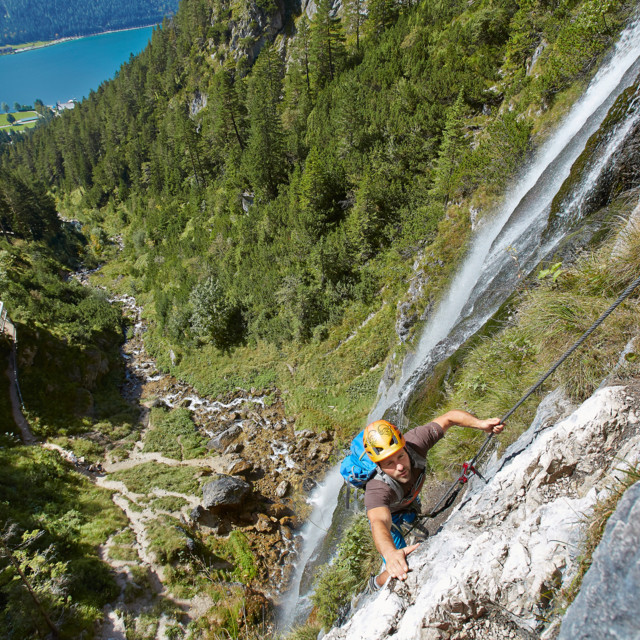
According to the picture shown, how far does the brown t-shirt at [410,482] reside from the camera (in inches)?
159

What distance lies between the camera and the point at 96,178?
72.6 m

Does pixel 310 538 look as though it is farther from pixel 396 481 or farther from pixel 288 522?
pixel 396 481

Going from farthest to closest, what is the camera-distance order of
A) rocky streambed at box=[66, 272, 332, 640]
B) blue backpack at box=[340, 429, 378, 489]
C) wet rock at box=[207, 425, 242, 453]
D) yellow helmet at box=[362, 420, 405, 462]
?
wet rock at box=[207, 425, 242, 453] < rocky streambed at box=[66, 272, 332, 640] < blue backpack at box=[340, 429, 378, 489] < yellow helmet at box=[362, 420, 405, 462]

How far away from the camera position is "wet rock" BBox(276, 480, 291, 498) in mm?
16969

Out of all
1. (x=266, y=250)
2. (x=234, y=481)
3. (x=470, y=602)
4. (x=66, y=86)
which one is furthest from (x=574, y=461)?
(x=66, y=86)

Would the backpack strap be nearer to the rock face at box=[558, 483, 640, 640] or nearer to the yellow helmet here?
the yellow helmet

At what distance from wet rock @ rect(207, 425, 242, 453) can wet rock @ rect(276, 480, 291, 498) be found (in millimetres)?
4349

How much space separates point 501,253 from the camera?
1231 cm

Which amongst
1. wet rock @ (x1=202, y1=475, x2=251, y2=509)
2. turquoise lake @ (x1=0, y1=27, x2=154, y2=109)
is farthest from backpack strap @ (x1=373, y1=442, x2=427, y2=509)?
turquoise lake @ (x1=0, y1=27, x2=154, y2=109)

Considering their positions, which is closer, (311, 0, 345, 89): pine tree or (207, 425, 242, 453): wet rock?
(207, 425, 242, 453): wet rock

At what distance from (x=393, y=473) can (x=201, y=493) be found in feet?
50.5

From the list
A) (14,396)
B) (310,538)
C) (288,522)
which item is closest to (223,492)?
(288,522)

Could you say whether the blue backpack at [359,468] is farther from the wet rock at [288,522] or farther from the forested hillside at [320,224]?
the wet rock at [288,522]

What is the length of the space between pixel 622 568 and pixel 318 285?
2240 cm
